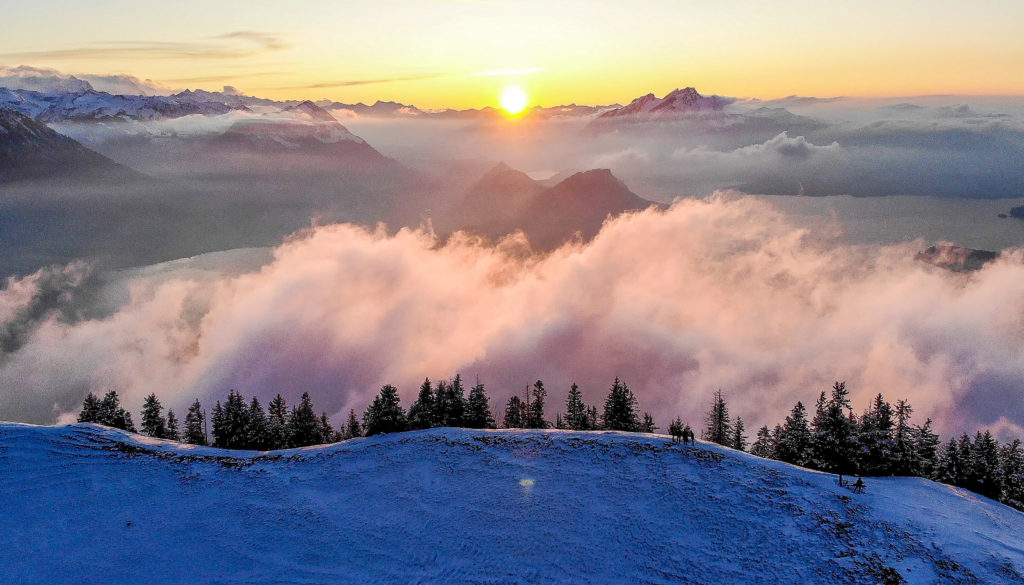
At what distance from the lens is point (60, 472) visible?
167 feet

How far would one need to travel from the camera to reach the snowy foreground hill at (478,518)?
37875mm

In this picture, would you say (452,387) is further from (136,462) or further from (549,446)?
A: (136,462)

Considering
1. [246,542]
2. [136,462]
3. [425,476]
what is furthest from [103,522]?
[425,476]

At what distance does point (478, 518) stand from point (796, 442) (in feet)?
141

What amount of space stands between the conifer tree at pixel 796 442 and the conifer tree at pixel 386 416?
4900cm

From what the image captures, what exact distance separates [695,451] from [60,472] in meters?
62.1

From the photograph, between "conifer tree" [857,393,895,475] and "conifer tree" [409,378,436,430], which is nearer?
"conifer tree" [857,393,895,475]

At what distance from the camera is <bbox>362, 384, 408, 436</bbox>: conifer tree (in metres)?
67.8

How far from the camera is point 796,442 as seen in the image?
6456cm

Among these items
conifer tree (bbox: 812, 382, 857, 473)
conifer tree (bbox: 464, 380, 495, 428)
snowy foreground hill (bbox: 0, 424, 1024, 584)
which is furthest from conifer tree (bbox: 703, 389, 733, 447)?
conifer tree (bbox: 464, 380, 495, 428)

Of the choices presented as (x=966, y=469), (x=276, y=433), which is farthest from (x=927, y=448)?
(x=276, y=433)

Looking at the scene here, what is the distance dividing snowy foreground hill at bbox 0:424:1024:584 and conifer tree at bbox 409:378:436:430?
14450mm

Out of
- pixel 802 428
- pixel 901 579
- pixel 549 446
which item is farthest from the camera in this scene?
pixel 802 428

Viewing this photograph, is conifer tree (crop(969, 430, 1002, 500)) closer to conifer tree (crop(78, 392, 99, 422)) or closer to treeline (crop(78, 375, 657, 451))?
treeline (crop(78, 375, 657, 451))
